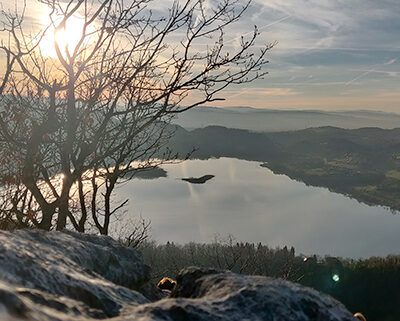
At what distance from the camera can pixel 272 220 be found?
157375 mm

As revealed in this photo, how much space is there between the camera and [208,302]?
321 centimetres

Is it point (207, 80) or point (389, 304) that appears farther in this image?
point (389, 304)

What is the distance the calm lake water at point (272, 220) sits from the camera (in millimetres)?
134750

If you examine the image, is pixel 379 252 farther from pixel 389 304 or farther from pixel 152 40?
pixel 152 40

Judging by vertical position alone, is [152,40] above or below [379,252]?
above

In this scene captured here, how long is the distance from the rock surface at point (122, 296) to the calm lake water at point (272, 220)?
12795cm

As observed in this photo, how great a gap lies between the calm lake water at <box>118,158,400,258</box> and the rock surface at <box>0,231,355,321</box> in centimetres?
12795

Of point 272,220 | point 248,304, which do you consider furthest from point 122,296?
point 272,220

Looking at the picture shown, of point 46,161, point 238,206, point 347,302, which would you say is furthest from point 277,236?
point 46,161

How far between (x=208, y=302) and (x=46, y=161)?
9.97 meters

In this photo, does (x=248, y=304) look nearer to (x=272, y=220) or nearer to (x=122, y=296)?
(x=122, y=296)

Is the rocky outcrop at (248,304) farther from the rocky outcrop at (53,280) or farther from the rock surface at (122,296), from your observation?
the rocky outcrop at (53,280)

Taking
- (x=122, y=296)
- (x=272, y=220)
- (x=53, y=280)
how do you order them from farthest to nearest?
(x=272, y=220) → (x=122, y=296) → (x=53, y=280)

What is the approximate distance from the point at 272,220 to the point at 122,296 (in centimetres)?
15833
